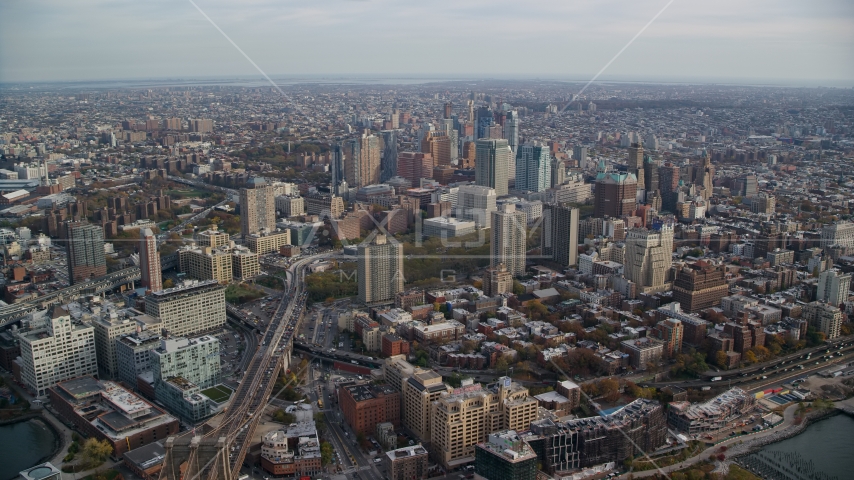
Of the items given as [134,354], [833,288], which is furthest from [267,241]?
[833,288]

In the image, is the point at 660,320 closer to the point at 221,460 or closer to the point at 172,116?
the point at 221,460

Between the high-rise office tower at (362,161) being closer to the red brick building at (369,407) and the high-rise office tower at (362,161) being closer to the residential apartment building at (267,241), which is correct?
the residential apartment building at (267,241)

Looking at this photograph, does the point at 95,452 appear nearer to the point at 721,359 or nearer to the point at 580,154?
the point at 721,359

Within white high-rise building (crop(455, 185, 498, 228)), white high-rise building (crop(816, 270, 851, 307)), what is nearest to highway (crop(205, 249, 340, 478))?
white high-rise building (crop(455, 185, 498, 228))

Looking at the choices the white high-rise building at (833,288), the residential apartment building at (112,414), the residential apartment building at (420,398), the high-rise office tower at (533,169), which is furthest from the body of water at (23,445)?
the high-rise office tower at (533,169)

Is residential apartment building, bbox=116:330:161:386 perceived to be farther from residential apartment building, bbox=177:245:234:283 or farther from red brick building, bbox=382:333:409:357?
residential apartment building, bbox=177:245:234:283

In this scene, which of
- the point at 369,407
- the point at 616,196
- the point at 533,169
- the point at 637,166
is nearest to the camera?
the point at 369,407

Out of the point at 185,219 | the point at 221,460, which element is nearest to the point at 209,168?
the point at 185,219
